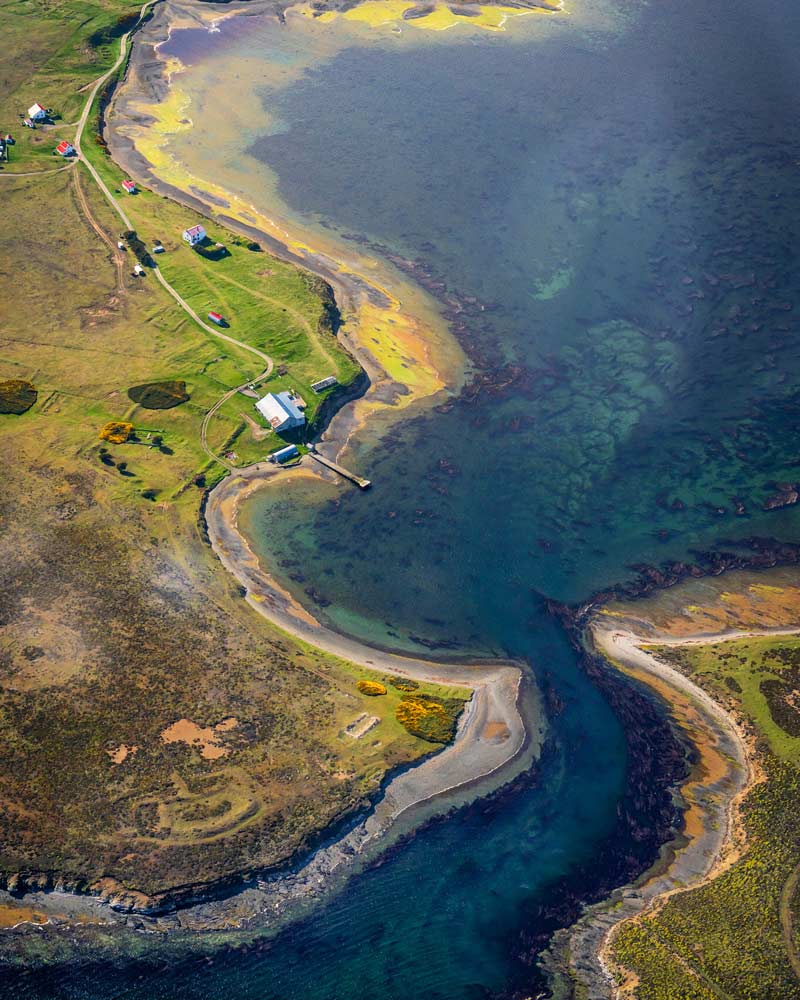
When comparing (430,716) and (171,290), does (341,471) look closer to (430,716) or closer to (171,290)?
(430,716)

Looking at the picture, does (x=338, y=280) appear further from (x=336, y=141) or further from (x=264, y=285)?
(x=336, y=141)

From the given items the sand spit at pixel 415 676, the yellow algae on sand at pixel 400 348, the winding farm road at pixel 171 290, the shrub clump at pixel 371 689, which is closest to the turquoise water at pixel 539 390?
the sand spit at pixel 415 676

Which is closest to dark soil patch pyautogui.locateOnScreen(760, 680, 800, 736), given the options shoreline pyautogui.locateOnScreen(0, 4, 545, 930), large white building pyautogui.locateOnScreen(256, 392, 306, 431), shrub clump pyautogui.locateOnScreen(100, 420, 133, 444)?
shoreline pyautogui.locateOnScreen(0, 4, 545, 930)

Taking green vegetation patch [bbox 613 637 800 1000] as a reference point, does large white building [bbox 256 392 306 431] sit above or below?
above

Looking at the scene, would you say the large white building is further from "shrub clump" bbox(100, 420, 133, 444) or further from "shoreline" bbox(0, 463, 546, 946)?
"shrub clump" bbox(100, 420, 133, 444)

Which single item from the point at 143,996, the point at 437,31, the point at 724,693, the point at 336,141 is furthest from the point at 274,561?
the point at 437,31

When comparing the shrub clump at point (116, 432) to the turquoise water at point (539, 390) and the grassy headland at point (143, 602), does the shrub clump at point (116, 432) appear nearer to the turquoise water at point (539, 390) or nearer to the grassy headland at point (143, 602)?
the grassy headland at point (143, 602)

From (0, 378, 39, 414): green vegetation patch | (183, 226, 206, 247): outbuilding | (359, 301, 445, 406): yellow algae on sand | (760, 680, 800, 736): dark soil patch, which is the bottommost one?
(760, 680, 800, 736): dark soil patch
